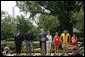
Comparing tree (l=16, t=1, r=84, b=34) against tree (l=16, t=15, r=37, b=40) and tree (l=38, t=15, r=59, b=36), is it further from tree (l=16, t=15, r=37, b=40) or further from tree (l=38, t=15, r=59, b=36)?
tree (l=16, t=15, r=37, b=40)

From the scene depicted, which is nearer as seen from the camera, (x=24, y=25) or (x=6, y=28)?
(x=6, y=28)

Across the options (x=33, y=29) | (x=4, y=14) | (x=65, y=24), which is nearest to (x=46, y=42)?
(x=65, y=24)

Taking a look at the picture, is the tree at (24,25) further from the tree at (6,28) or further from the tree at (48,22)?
the tree at (48,22)

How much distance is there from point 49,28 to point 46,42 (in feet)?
41.8

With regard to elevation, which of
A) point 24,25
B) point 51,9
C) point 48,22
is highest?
point 51,9

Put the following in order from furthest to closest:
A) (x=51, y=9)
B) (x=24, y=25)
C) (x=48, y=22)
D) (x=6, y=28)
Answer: (x=24, y=25), (x=6, y=28), (x=48, y=22), (x=51, y=9)

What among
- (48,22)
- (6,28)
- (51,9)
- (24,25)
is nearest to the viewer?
(51,9)

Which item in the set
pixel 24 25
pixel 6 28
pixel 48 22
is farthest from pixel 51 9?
pixel 24 25

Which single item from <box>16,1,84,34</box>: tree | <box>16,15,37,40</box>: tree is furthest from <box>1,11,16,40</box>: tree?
<box>16,1,84,34</box>: tree

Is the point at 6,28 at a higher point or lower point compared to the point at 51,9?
lower

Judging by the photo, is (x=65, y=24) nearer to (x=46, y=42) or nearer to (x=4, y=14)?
(x=46, y=42)

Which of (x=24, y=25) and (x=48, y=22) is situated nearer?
(x=48, y=22)

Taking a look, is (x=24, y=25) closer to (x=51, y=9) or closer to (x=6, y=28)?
(x=6, y=28)

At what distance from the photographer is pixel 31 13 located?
90.8 feet
